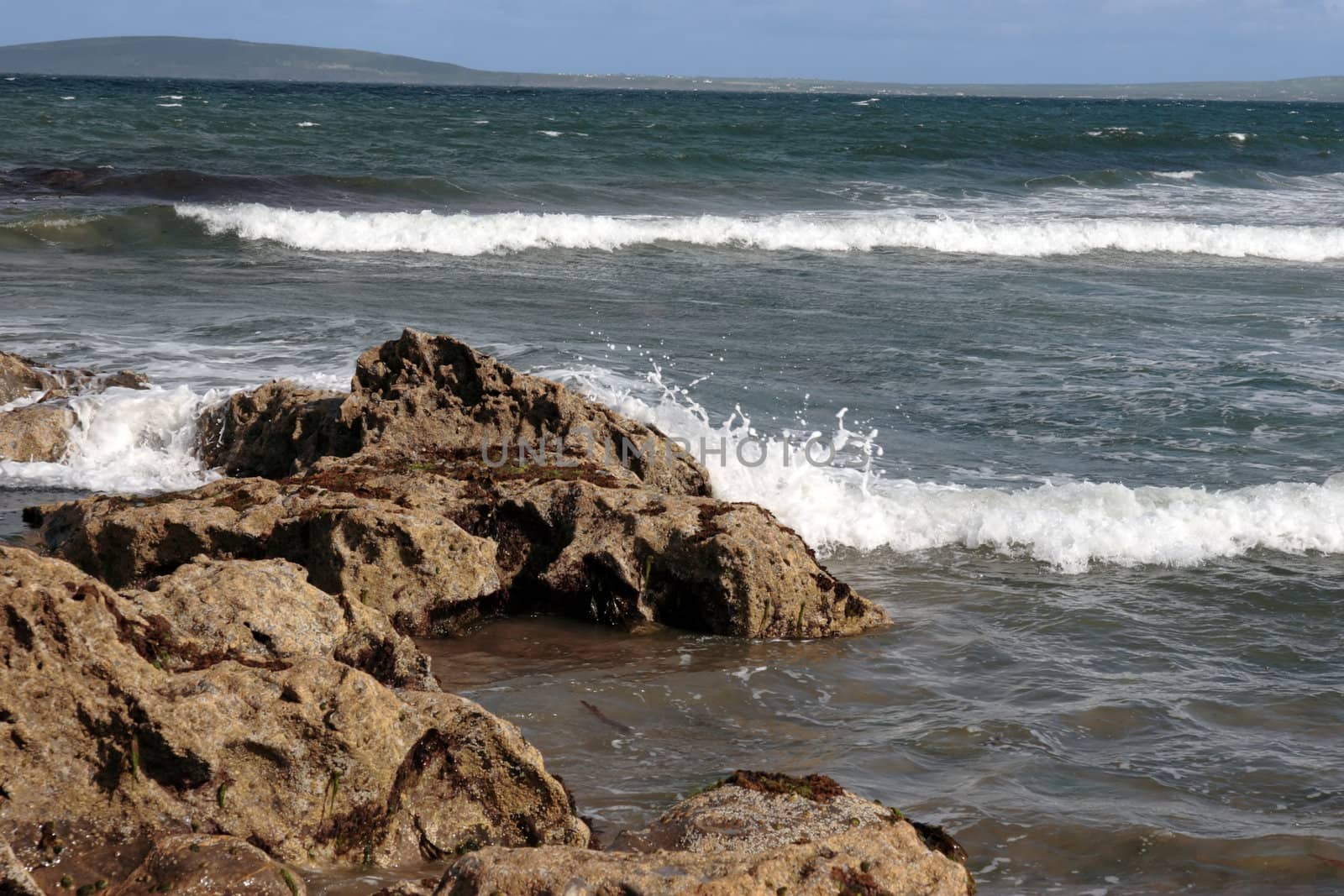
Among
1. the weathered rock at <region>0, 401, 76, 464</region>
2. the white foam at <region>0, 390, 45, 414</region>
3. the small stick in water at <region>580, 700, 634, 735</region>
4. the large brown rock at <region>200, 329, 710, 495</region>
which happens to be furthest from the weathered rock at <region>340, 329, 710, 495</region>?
the white foam at <region>0, 390, 45, 414</region>

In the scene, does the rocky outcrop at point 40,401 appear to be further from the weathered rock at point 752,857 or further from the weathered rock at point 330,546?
the weathered rock at point 752,857

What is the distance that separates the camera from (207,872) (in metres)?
3.32

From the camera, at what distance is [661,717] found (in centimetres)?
527

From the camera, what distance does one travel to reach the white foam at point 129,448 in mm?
8258

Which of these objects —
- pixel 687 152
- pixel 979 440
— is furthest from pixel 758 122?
pixel 979 440

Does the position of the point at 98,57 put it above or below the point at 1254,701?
above

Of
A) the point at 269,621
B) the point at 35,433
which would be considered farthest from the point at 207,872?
the point at 35,433

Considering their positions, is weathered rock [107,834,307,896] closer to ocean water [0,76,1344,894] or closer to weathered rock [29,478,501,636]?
ocean water [0,76,1344,894]

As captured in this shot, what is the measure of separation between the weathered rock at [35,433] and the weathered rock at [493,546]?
2.22 metres

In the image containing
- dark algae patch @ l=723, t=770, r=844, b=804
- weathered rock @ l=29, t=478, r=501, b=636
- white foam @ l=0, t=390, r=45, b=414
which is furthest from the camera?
white foam @ l=0, t=390, r=45, b=414

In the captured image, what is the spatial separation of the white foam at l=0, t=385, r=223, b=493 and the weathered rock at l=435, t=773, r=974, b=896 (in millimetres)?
5446

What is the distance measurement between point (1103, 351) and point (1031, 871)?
31.6 ft

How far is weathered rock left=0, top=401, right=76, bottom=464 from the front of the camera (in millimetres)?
8500

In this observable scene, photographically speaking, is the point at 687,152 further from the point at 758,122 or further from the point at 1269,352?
the point at 1269,352
